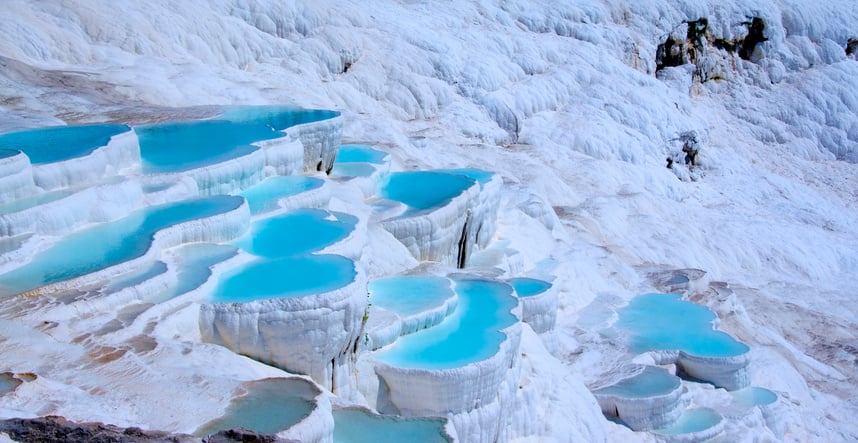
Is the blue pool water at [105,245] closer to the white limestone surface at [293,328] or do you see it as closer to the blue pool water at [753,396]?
the white limestone surface at [293,328]

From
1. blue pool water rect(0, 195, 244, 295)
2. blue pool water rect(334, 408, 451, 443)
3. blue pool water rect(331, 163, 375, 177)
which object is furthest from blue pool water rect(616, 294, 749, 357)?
blue pool water rect(0, 195, 244, 295)

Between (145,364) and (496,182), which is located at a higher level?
(145,364)

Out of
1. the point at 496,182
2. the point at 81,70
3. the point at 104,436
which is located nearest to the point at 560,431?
the point at 496,182

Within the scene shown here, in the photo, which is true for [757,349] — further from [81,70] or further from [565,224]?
[81,70]

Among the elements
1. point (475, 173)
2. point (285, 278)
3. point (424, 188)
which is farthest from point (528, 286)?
point (285, 278)

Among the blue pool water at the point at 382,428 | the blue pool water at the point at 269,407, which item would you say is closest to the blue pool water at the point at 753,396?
the blue pool water at the point at 382,428

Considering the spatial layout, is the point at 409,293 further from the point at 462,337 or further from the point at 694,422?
the point at 694,422
